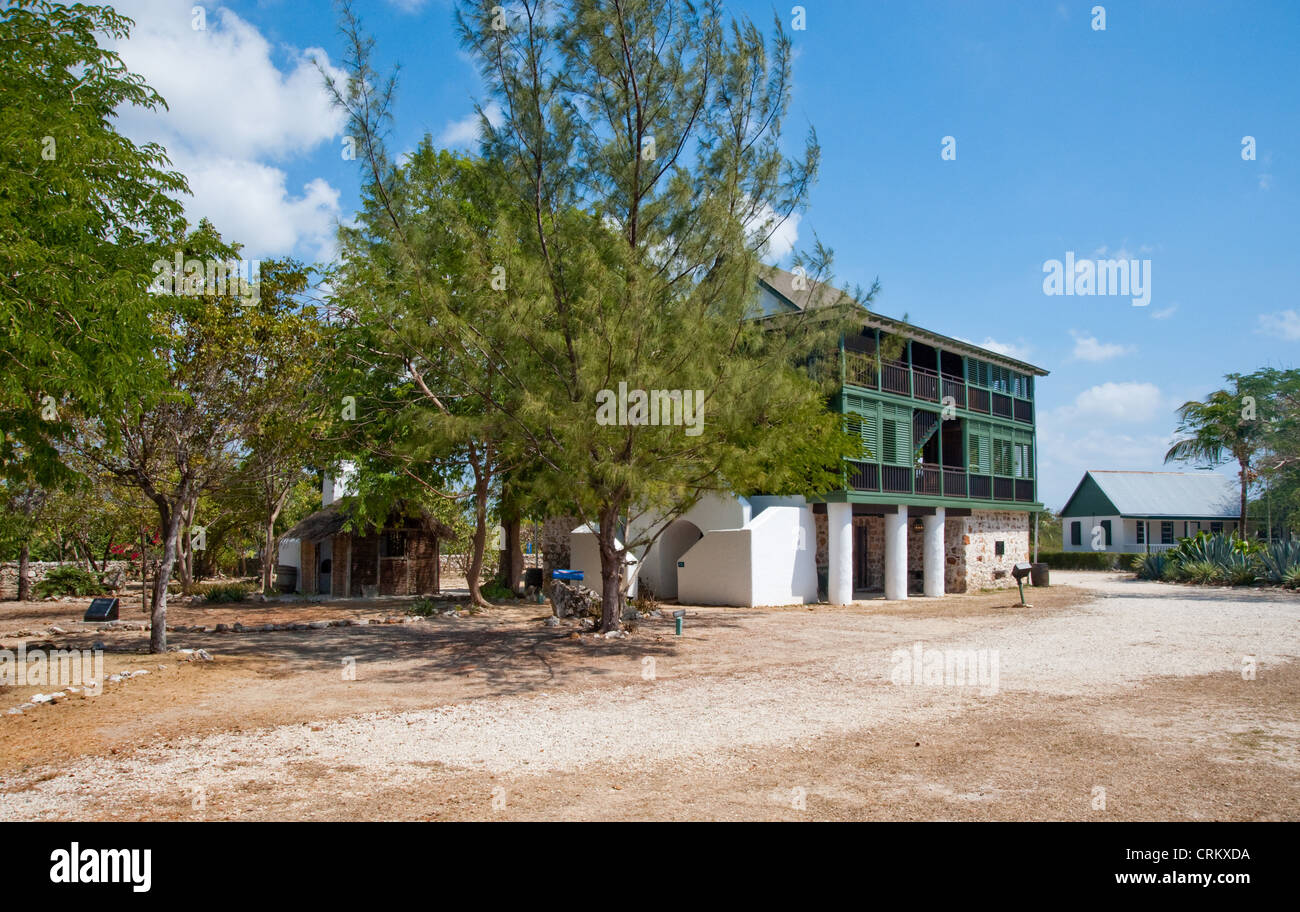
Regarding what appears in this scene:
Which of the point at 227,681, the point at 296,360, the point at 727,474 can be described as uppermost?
the point at 296,360

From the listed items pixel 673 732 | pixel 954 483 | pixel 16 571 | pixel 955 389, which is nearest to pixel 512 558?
pixel 954 483

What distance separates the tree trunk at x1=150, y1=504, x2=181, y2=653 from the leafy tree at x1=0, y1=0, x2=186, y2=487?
8.79 ft

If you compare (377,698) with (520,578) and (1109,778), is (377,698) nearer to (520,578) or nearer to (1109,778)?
(1109,778)

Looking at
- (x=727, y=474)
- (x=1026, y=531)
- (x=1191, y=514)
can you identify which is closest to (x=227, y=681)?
(x=727, y=474)

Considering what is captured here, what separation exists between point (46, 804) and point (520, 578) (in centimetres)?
1899

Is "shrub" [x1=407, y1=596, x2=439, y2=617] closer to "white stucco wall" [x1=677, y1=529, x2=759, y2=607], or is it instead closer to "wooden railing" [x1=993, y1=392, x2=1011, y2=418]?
"white stucco wall" [x1=677, y1=529, x2=759, y2=607]

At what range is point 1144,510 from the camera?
158ft

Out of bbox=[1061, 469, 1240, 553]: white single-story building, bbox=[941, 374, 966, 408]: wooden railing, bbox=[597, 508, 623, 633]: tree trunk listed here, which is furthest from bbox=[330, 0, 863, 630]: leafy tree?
bbox=[1061, 469, 1240, 553]: white single-story building

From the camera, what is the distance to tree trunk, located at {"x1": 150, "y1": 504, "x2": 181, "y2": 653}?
11.4 meters

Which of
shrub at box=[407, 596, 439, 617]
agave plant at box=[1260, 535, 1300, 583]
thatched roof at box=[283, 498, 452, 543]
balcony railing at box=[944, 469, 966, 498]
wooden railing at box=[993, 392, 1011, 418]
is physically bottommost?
shrub at box=[407, 596, 439, 617]

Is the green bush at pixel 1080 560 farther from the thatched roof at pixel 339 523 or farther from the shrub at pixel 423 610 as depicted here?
the shrub at pixel 423 610

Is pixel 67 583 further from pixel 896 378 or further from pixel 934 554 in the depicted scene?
pixel 934 554

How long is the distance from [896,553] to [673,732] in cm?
1699

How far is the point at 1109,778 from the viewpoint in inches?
224
